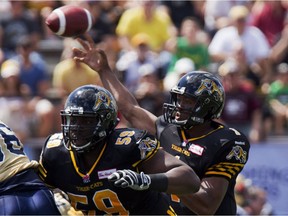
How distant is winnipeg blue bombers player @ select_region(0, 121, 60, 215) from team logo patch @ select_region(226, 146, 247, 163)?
124 centimetres

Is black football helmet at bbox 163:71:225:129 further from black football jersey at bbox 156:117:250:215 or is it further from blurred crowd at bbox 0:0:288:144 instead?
blurred crowd at bbox 0:0:288:144

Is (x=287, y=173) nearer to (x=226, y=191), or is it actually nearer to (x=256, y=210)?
(x=256, y=210)

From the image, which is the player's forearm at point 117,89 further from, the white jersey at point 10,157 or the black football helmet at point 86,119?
the white jersey at point 10,157

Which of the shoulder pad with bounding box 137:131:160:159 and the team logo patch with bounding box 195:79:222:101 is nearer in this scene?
the shoulder pad with bounding box 137:131:160:159

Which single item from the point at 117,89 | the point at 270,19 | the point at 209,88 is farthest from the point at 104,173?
the point at 270,19

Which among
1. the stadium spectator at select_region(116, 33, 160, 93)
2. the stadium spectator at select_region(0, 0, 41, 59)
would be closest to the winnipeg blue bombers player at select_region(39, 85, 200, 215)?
the stadium spectator at select_region(116, 33, 160, 93)

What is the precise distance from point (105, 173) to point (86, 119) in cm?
34

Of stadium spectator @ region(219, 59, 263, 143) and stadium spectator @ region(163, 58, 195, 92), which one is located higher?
stadium spectator @ region(163, 58, 195, 92)

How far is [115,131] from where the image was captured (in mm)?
4910

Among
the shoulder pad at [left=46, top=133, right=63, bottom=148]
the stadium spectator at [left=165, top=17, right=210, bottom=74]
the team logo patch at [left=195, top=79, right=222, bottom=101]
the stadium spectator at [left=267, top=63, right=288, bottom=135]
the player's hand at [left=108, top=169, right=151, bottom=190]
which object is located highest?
the team logo patch at [left=195, top=79, right=222, bottom=101]

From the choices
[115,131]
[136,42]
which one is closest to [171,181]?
[115,131]

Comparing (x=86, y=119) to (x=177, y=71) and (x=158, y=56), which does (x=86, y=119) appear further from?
(x=158, y=56)

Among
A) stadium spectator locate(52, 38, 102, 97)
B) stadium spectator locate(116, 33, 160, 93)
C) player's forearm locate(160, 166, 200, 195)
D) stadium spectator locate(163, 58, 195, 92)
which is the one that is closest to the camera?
player's forearm locate(160, 166, 200, 195)

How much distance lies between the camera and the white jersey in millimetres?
4695
